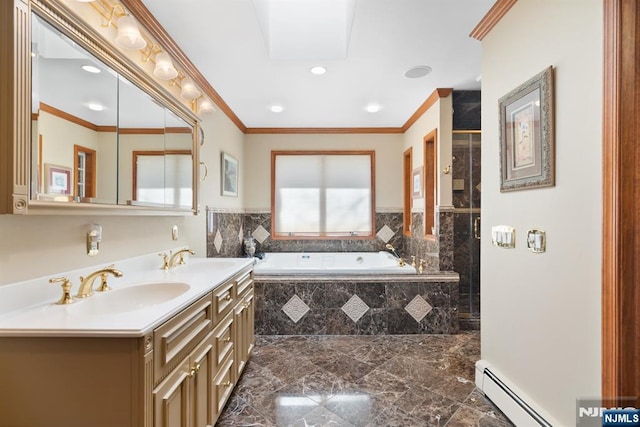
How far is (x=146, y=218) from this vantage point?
2072 mm

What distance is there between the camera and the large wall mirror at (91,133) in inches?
46.6

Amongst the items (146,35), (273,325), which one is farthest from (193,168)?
(273,325)

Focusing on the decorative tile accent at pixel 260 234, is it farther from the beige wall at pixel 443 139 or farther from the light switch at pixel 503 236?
the light switch at pixel 503 236

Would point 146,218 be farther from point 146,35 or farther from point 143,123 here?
point 146,35

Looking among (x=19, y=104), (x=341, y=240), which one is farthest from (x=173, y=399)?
(x=341, y=240)

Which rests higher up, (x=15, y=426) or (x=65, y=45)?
(x=65, y=45)

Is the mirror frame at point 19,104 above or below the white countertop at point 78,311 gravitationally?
above

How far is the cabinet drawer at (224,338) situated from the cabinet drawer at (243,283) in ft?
0.70

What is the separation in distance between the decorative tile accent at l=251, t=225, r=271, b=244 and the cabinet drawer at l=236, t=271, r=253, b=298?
2.14m

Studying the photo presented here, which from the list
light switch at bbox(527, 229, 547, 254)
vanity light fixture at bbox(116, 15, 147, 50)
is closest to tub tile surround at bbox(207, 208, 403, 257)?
light switch at bbox(527, 229, 547, 254)

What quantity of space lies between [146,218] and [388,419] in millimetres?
2022

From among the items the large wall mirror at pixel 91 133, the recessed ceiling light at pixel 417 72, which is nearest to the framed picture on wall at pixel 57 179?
the large wall mirror at pixel 91 133

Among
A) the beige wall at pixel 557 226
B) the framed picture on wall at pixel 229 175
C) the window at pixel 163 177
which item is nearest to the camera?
the beige wall at pixel 557 226

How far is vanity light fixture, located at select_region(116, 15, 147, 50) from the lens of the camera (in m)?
1.64
